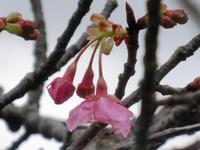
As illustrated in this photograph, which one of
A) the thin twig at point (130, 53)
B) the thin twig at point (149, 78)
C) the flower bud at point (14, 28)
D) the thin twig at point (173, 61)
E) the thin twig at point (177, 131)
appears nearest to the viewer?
the thin twig at point (149, 78)

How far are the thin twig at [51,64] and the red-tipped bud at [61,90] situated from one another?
0.46 feet

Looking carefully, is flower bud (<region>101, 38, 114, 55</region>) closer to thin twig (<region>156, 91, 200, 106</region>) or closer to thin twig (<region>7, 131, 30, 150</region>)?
thin twig (<region>156, 91, 200, 106</region>)

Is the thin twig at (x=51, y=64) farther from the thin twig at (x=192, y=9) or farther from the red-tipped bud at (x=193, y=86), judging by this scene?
the thin twig at (x=192, y=9)

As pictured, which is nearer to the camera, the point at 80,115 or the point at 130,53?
the point at 130,53

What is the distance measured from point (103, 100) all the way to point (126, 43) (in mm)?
222

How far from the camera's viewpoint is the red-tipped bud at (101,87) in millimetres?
2059

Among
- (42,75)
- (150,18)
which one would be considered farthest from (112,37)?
(150,18)

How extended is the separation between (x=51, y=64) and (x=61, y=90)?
0.27m

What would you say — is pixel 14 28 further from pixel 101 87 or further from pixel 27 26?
pixel 101 87

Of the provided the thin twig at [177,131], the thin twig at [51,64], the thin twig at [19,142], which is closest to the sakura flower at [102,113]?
the thin twig at [51,64]

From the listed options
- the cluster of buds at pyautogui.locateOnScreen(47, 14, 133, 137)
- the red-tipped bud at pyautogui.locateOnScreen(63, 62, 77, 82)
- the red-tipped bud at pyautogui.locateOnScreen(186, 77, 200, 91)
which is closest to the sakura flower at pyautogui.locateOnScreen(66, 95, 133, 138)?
the cluster of buds at pyautogui.locateOnScreen(47, 14, 133, 137)

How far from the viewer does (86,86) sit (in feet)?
6.79

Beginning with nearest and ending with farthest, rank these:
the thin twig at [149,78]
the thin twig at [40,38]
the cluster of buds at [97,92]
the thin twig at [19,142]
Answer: the thin twig at [149,78] → the cluster of buds at [97,92] → the thin twig at [19,142] → the thin twig at [40,38]

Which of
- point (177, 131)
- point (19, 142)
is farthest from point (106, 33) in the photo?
point (19, 142)
